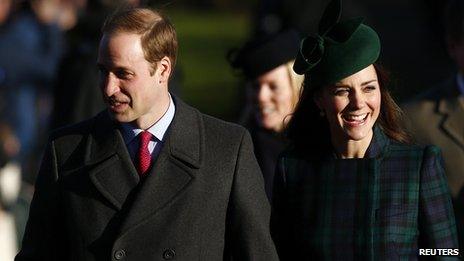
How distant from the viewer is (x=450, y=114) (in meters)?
6.97

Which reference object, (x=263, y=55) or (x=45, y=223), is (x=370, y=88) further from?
(x=263, y=55)

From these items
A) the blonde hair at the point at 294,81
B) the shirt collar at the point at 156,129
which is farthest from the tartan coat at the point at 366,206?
the blonde hair at the point at 294,81

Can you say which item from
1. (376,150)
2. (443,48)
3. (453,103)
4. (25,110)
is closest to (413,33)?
(443,48)

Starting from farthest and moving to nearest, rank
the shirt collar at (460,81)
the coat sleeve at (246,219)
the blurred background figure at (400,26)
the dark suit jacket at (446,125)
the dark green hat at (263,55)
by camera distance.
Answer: the blurred background figure at (400,26)
the dark green hat at (263,55)
the shirt collar at (460,81)
the dark suit jacket at (446,125)
the coat sleeve at (246,219)

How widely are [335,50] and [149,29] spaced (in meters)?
0.74

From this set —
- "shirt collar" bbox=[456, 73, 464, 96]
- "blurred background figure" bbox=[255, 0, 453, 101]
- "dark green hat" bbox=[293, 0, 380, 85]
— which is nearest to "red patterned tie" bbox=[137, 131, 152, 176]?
"dark green hat" bbox=[293, 0, 380, 85]

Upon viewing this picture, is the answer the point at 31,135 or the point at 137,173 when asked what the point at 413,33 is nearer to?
the point at 31,135

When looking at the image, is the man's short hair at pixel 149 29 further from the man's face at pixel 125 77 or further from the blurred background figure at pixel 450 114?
the blurred background figure at pixel 450 114

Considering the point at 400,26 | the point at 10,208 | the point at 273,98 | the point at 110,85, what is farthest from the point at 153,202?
the point at 400,26

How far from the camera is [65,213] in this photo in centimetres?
580

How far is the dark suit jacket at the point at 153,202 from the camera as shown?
18.7 feet

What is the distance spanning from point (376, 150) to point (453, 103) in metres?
1.25

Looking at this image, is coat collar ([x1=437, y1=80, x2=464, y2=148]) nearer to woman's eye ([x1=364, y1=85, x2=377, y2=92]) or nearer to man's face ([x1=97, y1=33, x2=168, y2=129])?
woman's eye ([x1=364, y1=85, x2=377, y2=92])

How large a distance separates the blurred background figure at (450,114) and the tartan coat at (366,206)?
0.92 meters
